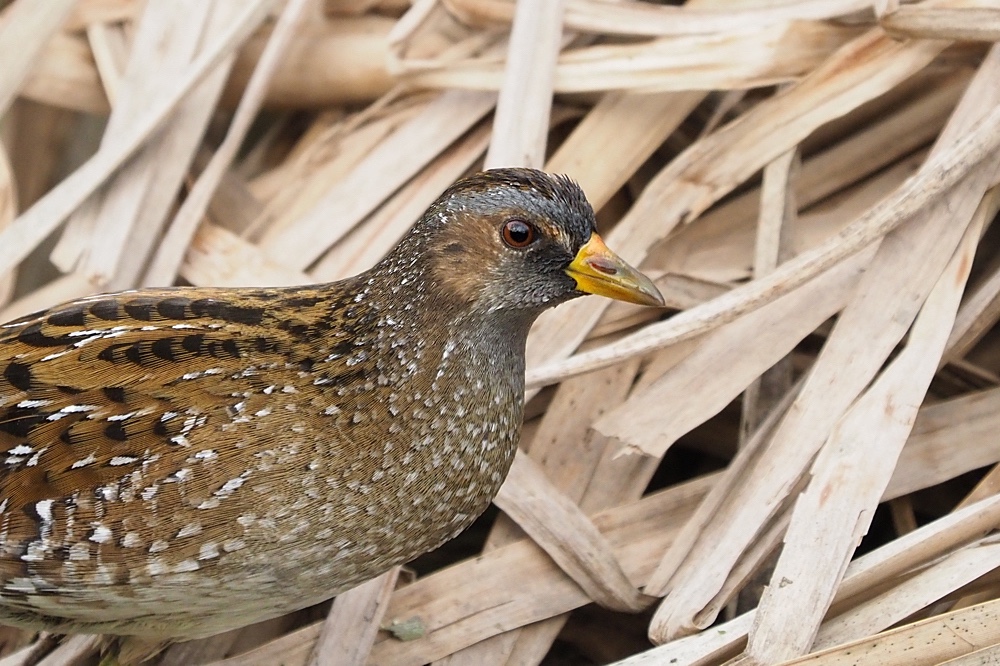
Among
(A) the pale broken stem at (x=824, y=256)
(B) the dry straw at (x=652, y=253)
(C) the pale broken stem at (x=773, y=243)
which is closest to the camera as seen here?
(B) the dry straw at (x=652, y=253)

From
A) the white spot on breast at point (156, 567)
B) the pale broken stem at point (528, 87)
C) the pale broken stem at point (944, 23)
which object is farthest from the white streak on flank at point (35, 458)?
the pale broken stem at point (944, 23)

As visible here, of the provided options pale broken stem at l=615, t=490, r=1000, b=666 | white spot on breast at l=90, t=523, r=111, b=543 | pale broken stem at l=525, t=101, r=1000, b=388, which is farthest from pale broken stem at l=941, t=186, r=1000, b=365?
white spot on breast at l=90, t=523, r=111, b=543

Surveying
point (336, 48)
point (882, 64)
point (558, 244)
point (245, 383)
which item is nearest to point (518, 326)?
point (558, 244)

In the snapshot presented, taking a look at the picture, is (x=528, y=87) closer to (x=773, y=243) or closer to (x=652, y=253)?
(x=652, y=253)

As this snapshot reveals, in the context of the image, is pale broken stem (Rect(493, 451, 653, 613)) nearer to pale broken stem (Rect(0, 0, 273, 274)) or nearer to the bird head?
the bird head

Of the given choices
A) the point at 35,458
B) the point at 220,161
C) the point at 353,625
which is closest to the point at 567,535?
the point at 353,625

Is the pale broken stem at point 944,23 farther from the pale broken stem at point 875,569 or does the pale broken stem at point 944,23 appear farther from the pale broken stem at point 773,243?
the pale broken stem at point 875,569

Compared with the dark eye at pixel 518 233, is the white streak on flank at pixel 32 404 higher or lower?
lower

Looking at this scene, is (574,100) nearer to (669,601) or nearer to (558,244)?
(558,244)
